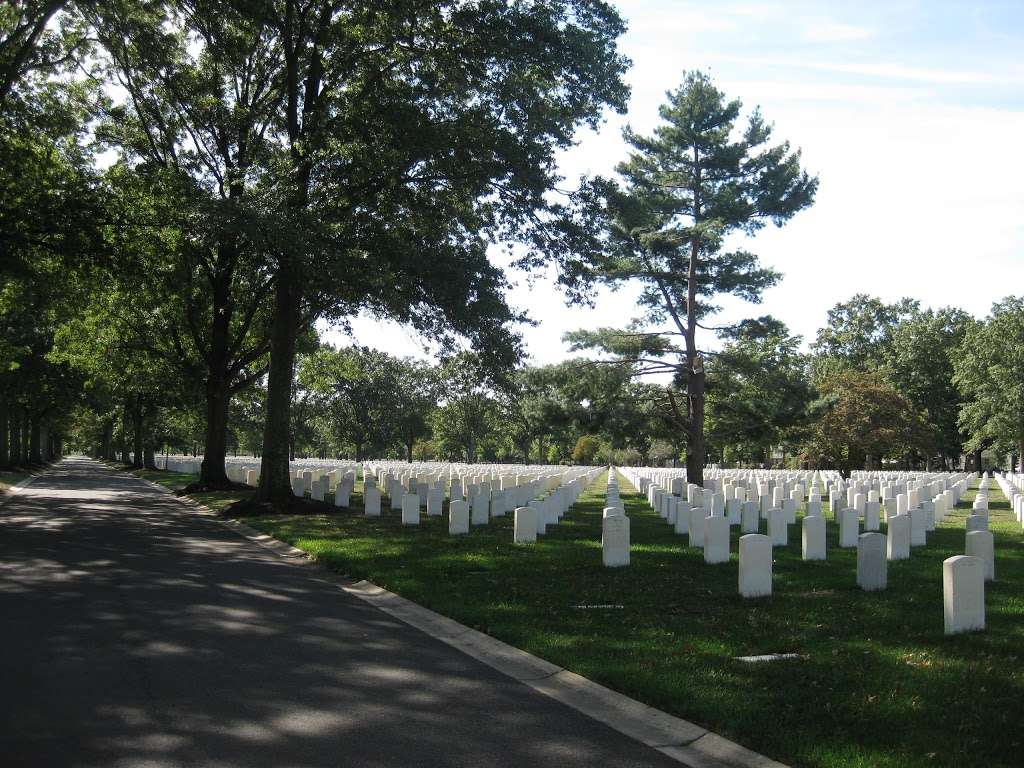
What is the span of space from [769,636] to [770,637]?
0.04m

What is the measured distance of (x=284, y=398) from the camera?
20.4 meters

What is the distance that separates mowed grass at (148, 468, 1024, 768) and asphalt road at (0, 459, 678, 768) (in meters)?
0.82

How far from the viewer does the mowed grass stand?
4.97 m

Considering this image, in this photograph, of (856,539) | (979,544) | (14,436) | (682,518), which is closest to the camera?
A: (979,544)

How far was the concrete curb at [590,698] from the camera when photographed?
186 inches

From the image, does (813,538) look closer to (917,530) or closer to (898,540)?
(898,540)

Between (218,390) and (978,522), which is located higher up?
(218,390)

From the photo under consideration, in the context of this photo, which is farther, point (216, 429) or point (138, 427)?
point (138, 427)

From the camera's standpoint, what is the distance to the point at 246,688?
18.5 feet

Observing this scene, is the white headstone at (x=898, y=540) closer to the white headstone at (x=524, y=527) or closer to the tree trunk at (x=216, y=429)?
the white headstone at (x=524, y=527)

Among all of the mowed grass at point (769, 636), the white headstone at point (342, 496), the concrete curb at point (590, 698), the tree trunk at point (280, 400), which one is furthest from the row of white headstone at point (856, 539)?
the tree trunk at point (280, 400)

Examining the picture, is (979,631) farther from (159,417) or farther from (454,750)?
(159,417)

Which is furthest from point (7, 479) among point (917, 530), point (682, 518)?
point (917, 530)

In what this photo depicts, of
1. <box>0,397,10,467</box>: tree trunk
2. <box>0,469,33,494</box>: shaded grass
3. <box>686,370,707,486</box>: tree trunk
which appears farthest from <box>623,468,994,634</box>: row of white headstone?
<box>0,397,10,467</box>: tree trunk
